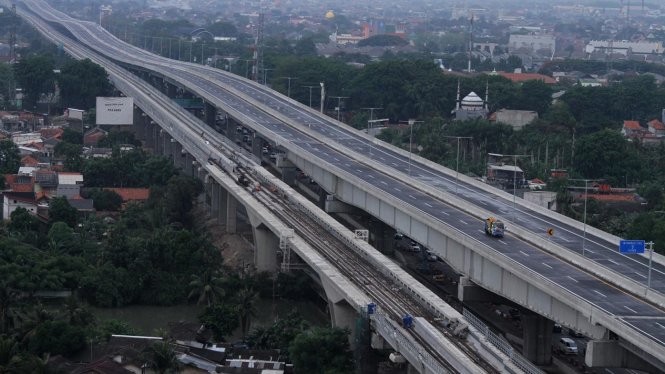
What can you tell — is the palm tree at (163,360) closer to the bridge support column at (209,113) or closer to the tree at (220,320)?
the tree at (220,320)

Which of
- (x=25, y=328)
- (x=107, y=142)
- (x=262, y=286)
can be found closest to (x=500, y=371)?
(x=25, y=328)

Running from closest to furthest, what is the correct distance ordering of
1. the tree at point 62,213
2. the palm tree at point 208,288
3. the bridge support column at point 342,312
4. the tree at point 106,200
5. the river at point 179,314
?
the bridge support column at point 342,312
the river at point 179,314
the palm tree at point 208,288
the tree at point 62,213
the tree at point 106,200

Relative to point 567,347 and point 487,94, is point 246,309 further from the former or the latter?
point 487,94

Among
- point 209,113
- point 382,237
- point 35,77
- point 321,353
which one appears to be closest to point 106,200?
point 382,237

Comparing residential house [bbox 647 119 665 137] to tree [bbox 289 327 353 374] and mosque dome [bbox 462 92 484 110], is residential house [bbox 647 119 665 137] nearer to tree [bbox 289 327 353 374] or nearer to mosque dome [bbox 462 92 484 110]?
mosque dome [bbox 462 92 484 110]

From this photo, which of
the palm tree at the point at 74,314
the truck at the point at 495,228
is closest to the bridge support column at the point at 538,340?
the truck at the point at 495,228
